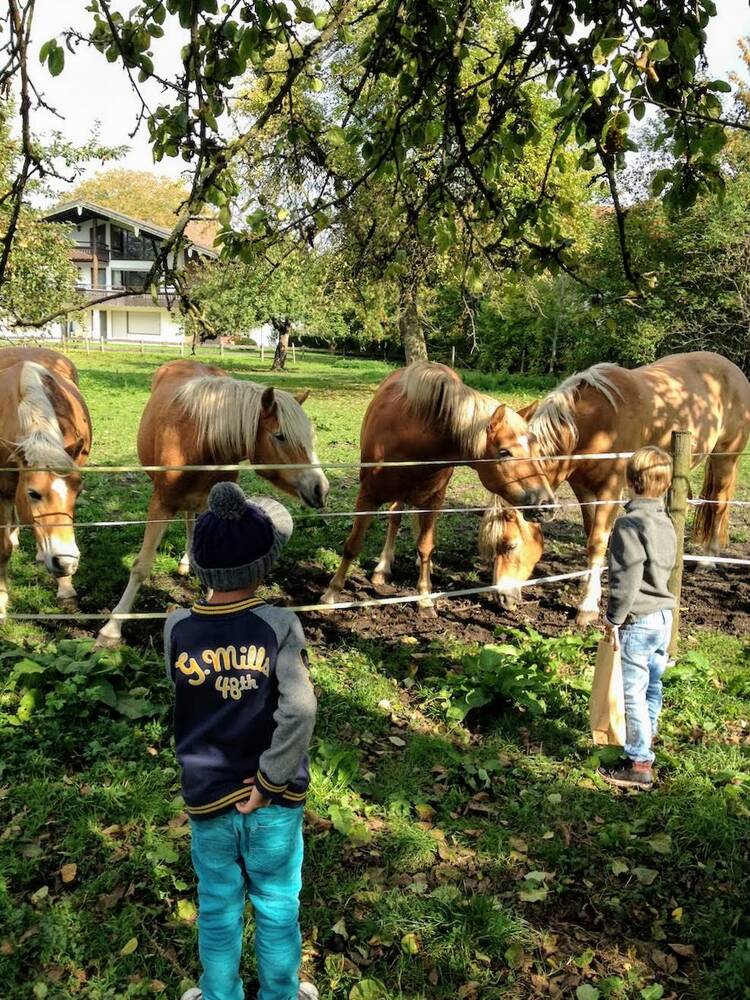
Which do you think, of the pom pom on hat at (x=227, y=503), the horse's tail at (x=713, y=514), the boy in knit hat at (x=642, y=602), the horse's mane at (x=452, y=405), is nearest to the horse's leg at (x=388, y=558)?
the horse's mane at (x=452, y=405)

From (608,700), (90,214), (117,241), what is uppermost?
(90,214)

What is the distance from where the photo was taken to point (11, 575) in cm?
632

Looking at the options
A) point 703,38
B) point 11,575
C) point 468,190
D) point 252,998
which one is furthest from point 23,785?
point 703,38

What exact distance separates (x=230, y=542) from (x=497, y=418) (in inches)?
146

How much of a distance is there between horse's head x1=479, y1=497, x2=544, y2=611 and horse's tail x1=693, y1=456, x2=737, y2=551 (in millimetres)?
2757

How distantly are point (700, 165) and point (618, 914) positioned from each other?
127 inches

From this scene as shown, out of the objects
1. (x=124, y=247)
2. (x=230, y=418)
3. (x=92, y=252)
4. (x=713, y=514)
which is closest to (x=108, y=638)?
(x=230, y=418)

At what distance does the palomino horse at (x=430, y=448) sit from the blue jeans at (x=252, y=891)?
358 cm

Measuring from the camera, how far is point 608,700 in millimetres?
3881

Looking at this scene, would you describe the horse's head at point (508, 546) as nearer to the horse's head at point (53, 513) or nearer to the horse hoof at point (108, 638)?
the horse hoof at point (108, 638)

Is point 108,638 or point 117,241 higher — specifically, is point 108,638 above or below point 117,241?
below

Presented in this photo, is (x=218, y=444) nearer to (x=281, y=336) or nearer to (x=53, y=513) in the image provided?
(x=53, y=513)

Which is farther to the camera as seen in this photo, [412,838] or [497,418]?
[497,418]

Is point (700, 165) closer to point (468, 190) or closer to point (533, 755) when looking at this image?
point (468, 190)
